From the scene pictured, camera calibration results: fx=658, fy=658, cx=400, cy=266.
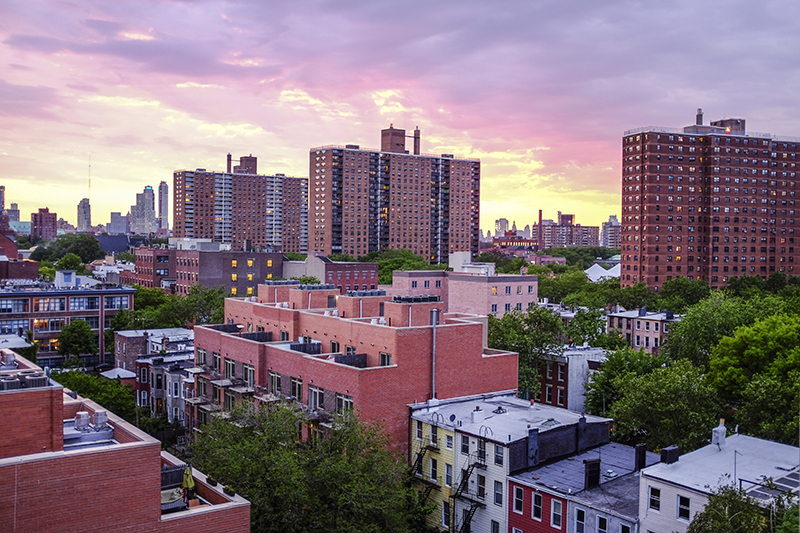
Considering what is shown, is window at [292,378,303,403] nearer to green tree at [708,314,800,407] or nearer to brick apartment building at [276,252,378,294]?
green tree at [708,314,800,407]

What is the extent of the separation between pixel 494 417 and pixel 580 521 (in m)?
10.0

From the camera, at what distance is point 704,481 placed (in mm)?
30438

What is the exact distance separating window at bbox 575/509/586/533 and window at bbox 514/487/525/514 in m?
3.83

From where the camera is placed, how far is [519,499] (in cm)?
3747

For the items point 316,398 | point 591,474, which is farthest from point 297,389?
point 591,474

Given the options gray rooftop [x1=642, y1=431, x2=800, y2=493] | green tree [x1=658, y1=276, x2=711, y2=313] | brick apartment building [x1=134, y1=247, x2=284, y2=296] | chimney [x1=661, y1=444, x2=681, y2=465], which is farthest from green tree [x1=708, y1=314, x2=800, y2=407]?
brick apartment building [x1=134, y1=247, x2=284, y2=296]

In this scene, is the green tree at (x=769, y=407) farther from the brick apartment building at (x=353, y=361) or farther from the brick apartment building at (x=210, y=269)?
the brick apartment building at (x=210, y=269)

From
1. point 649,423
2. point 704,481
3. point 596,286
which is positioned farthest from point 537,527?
point 596,286

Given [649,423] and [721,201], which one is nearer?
[649,423]

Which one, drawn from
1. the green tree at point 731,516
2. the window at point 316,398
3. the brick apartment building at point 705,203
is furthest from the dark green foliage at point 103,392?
the brick apartment building at point 705,203

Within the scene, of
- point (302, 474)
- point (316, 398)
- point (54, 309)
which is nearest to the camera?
point (302, 474)

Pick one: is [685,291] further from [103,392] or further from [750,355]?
Answer: [103,392]

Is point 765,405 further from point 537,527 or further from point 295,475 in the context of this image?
point 295,475

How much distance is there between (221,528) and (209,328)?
42061 millimetres
